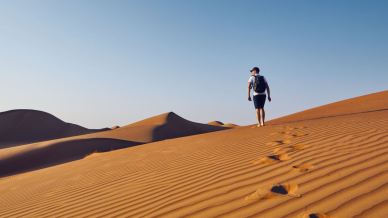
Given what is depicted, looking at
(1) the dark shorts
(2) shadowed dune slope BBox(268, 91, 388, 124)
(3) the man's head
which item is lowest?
(2) shadowed dune slope BBox(268, 91, 388, 124)

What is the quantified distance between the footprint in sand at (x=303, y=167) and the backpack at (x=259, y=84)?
4.78 m

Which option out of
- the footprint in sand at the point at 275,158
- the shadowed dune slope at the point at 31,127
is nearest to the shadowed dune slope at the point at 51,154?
the footprint in sand at the point at 275,158

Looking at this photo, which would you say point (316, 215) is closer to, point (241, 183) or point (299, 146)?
point (241, 183)

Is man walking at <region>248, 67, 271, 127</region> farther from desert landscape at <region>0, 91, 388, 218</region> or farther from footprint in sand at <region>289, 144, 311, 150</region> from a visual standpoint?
footprint in sand at <region>289, 144, 311, 150</region>

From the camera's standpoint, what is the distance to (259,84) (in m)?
8.59

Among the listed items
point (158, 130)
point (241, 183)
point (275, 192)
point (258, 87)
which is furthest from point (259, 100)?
point (158, 130)

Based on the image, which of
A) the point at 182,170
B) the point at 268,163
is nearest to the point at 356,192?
the point at 268,163

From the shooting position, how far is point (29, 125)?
34.6m

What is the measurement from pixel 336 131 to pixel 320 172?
2.76 meters

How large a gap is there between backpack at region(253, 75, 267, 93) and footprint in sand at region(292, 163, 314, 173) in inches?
188

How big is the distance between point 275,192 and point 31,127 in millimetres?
35376

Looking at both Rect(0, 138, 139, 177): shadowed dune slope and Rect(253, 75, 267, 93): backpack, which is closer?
Rect(253, 75, 267, 93): backpack

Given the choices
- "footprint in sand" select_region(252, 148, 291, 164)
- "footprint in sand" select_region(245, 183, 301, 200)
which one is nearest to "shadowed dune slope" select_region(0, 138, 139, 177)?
"footprint in sand" select_region(252, 148, 291, 164)

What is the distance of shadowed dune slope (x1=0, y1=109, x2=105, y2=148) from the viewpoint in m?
33.0
